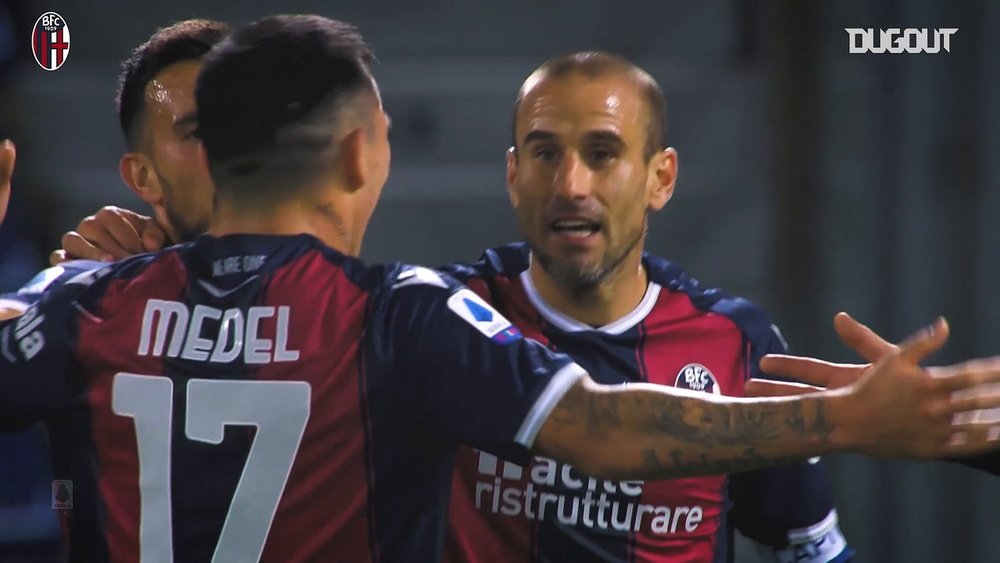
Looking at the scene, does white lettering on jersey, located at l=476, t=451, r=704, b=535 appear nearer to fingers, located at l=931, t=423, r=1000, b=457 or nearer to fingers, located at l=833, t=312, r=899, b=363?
fingers, located at l=833, t=312, r=899, b=363

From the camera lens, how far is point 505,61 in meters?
6.37

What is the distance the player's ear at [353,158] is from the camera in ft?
6.98

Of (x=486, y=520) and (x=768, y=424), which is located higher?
(x=768, y=424)

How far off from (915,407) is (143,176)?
178 cm

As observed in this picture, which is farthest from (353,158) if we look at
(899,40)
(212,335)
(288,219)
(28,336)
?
(899,40)

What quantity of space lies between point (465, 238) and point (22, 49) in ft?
6.73

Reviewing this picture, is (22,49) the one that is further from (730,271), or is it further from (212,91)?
(212,91)

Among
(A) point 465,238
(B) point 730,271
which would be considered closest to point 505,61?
(A) point 465,238

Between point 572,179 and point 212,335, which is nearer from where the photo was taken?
point 212,335

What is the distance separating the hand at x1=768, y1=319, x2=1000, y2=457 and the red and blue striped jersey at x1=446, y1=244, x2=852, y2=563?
92 centimetres

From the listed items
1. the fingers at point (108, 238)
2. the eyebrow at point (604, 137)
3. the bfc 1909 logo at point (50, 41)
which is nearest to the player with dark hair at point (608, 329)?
the eyebrow at point (604, 137)

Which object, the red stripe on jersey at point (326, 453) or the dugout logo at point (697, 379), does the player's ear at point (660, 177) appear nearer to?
the dugout logo at point (697, 379)

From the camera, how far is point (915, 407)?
186 centimetres

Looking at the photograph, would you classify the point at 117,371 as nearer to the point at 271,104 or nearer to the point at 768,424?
the point at 271,104
